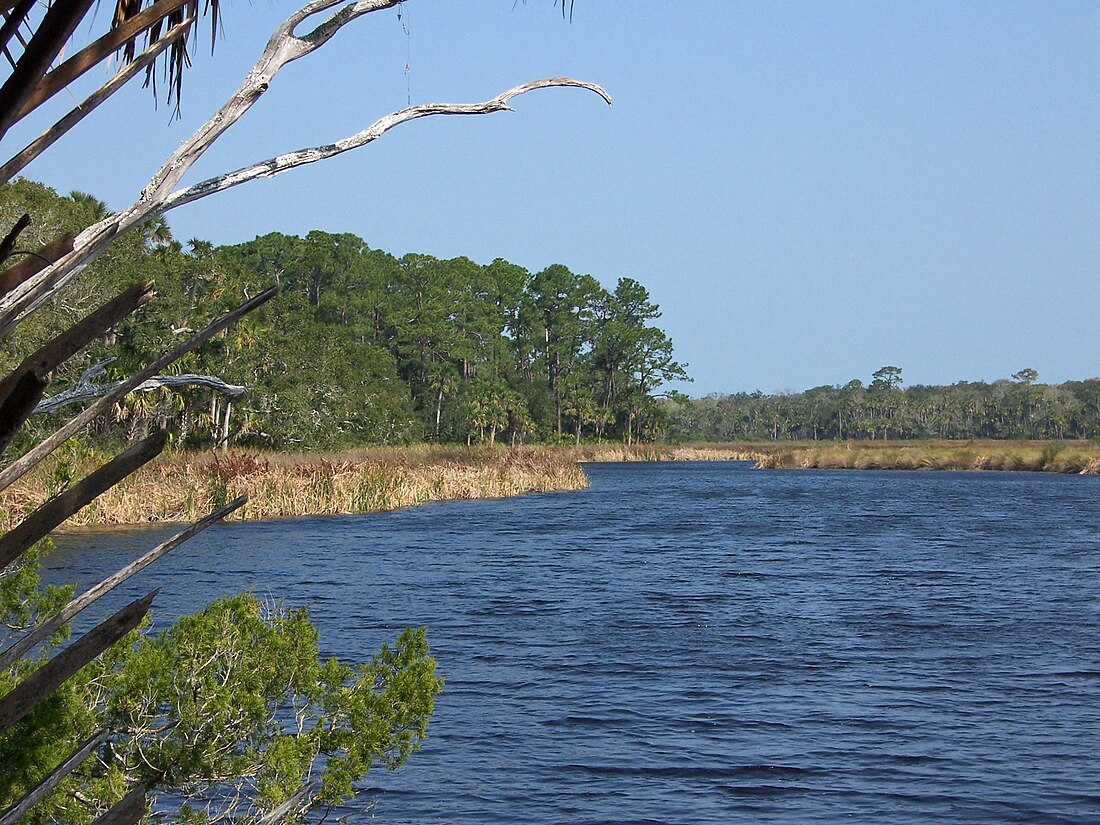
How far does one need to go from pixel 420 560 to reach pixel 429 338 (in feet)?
251

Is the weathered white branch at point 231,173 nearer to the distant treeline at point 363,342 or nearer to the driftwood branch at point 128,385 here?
the driftwood branch at point 128,385

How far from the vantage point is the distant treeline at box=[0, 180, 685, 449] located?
1550 inches

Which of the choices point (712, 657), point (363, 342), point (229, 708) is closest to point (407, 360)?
point (363, 342)

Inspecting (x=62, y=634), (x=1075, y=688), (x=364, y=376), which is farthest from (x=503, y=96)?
(x=364, y=376)

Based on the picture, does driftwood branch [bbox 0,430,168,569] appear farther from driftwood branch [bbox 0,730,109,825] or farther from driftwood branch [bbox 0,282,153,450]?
driftwood branch [bbox 0,730,109,825]

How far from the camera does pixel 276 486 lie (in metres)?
31.5

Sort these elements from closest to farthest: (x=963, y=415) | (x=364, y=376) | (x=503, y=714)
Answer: (x=503, y=714) → (x=364, y=376) → (x=963, y=415)

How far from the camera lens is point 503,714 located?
1116 cm

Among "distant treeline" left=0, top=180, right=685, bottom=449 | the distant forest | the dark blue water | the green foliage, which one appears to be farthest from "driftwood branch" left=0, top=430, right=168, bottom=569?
"distant treeline" left=0, top=180, right=685, bottom=449

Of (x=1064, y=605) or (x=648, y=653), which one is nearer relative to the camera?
(x=648, y=653)

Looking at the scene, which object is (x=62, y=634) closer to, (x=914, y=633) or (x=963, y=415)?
(x=914, y=633)

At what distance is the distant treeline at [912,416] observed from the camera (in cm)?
15688

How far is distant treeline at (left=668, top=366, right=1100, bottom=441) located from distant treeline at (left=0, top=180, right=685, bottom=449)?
25121mm

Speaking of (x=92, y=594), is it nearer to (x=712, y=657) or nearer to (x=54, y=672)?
(x=54, y=672)
